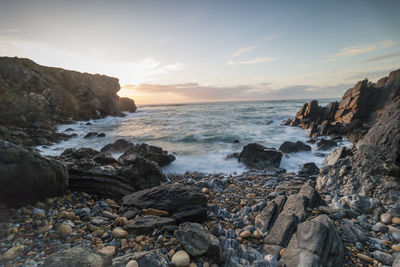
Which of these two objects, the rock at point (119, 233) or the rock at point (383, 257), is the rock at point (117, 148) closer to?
the rock at point (119, 233)

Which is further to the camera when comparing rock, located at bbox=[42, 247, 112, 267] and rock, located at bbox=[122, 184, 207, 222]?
rock, located at bbox=[122, 184, 207, 222]

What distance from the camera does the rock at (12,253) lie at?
2.03 metres

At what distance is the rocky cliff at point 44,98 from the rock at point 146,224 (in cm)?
1323

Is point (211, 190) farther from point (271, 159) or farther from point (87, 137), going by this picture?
point (87, 137)

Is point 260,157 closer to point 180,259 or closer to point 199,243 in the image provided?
point 199,243

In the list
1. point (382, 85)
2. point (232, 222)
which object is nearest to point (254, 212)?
point (232, 222)

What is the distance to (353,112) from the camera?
17266 millimetres

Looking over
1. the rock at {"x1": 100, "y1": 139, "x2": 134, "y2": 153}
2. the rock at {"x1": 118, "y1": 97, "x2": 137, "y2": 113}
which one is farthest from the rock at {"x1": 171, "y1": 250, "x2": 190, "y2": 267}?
the rock at {"x1": 118, "y1": 97, "x2": 137, "y2": 113}

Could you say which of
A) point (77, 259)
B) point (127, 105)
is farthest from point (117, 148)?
point (127, 105)

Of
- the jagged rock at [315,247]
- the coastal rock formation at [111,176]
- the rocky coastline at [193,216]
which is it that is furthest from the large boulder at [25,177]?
the jagged rock at [315,247]

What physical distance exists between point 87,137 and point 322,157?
20177 millimetres

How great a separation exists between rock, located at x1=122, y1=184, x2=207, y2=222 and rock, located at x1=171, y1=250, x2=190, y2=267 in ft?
3.27

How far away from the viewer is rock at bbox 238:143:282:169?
8.81m

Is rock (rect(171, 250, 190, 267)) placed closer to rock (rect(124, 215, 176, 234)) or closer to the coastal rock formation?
rock (rect(124, 215, 176, 234))
